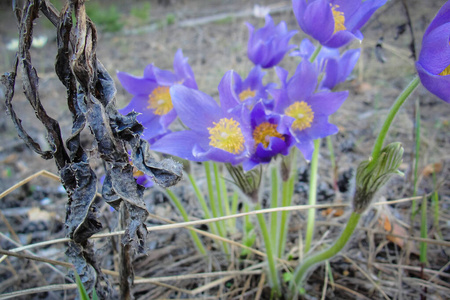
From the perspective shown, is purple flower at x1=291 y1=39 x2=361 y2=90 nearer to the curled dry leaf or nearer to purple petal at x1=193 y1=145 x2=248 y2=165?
purple petal at x1=193 y1=145 x2=248 y2=165

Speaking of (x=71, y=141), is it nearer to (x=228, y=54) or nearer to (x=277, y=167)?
(x=277, y=167)

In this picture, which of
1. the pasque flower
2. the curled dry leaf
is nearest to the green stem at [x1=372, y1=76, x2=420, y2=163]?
the pasque flower

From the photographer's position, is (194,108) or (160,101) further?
(160,101)

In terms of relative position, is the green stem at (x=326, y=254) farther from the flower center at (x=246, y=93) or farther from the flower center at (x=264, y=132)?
the flower center at (x=246, y=93)

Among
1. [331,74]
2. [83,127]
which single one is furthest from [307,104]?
[83,127]

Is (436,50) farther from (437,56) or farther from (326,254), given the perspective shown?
(326,254)

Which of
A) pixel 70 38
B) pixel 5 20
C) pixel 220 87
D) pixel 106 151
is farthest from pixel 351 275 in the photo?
pixel 5 20

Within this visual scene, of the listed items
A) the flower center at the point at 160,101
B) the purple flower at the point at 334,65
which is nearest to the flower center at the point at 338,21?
the purple flower at the point at 334,65
